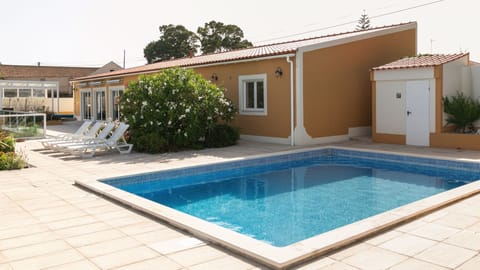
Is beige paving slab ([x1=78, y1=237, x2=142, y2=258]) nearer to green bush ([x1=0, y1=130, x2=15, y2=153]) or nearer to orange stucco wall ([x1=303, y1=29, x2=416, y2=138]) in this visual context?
green bush ([x1=0, y1=130, x2=15, y2=153])

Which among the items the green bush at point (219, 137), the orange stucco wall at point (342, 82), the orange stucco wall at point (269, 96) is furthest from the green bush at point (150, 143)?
the orange stucco wall at point (342, 82)

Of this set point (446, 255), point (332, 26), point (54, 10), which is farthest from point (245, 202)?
point (332, 26)

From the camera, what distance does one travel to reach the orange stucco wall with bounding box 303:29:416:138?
15727 millimetres

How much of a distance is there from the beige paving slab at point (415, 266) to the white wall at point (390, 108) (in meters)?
11.6

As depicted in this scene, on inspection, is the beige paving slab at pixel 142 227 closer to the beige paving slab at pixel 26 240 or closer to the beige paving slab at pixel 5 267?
the beige paving slab at pixel 26 240

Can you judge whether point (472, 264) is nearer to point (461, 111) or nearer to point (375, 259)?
point (375, 259)

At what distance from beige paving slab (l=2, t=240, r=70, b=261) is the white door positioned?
12.7m

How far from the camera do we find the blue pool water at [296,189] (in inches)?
289

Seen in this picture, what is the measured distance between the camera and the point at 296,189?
9.91 m

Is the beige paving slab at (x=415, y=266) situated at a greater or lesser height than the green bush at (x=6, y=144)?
lesser

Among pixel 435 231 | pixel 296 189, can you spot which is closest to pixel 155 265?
pixel 435 231

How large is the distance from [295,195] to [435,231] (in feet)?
12.9

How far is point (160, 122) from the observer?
1442 cm

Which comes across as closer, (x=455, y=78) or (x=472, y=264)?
(x=472, y=264)
